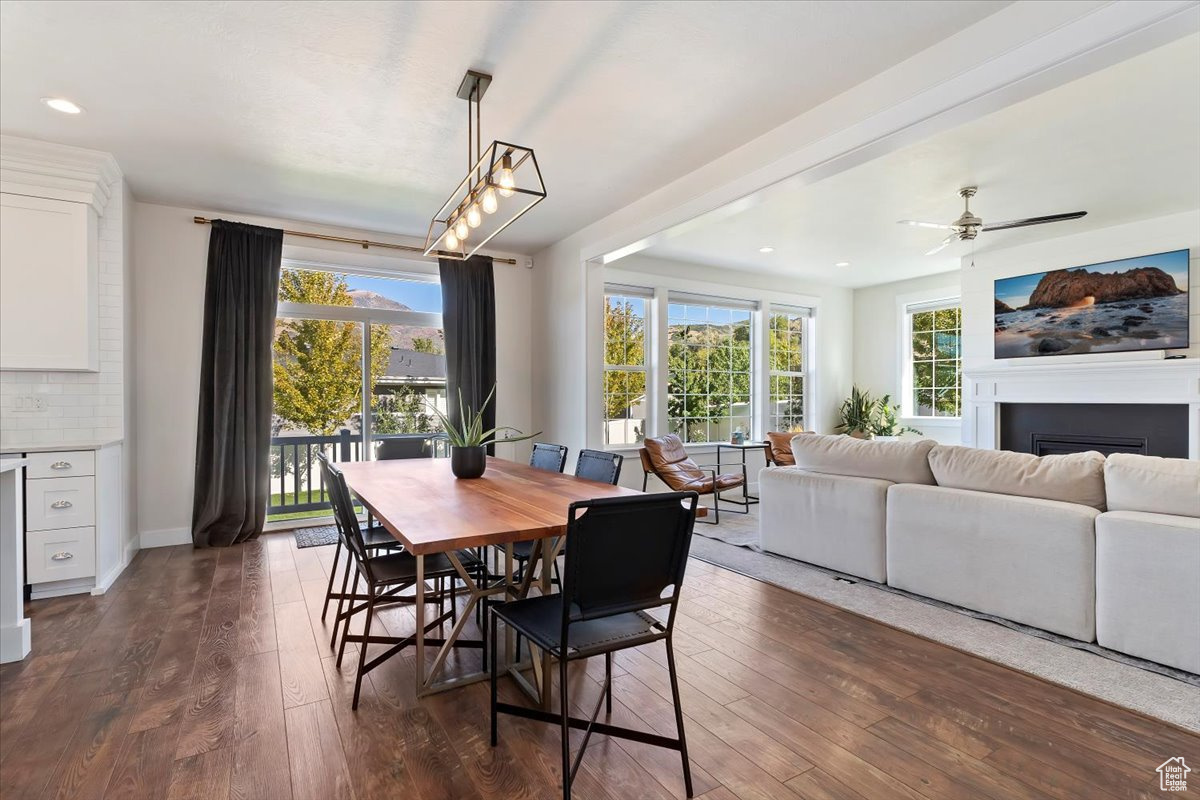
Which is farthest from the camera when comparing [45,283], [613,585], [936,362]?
[936,362]

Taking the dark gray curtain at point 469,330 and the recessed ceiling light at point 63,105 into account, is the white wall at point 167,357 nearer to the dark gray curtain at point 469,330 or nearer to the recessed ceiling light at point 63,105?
the recessed ceiling light at point 63,105

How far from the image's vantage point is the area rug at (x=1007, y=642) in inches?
83.7

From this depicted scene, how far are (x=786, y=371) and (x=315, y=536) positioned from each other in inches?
237

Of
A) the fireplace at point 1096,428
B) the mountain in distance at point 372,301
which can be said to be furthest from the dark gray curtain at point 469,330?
the fireplace at point 1096,428

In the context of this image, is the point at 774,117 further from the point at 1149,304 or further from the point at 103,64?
the point at 1149,304

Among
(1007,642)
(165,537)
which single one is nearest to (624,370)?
(1007,642)

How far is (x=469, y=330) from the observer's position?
548cm

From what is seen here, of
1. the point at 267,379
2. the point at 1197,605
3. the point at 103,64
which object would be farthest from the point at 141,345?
the point at 1197,605

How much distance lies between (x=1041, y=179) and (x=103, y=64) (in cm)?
576

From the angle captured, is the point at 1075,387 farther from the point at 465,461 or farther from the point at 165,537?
the point at 165,537

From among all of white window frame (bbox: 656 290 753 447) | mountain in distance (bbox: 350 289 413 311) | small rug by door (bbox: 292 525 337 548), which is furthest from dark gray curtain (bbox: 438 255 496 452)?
white window frame (bbox: 656 290 753 447)

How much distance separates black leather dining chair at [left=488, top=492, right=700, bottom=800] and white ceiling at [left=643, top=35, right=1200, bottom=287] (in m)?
2.48

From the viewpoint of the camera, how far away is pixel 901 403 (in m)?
7.61

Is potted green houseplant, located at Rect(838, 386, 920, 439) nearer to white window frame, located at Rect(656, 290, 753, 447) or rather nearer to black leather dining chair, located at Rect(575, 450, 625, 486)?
white window frame, located at Rect(656, 290, 753, 447)
